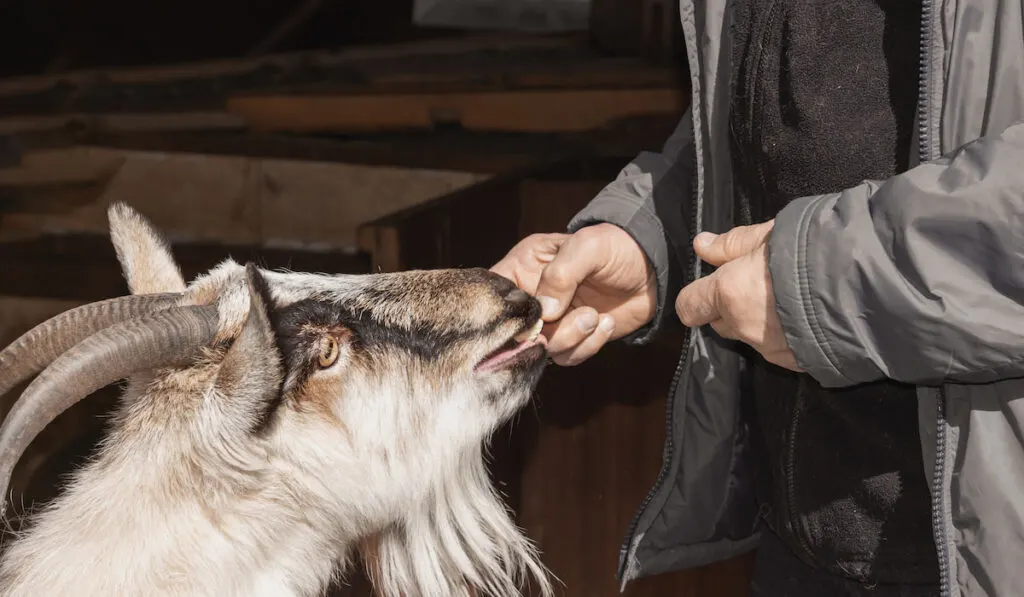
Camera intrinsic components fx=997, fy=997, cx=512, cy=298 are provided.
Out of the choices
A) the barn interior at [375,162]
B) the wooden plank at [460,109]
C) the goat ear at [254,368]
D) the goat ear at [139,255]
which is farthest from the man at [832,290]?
the wooden plank at [460,109]

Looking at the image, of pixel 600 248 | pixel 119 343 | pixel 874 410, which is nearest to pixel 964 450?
pixel 874 410

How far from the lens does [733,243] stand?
1.47 metres

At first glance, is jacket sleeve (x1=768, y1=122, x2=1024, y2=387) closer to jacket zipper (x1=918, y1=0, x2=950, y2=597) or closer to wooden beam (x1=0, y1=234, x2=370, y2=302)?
jacket zipper (x1=918, y1=0, x2=950, y2=597)

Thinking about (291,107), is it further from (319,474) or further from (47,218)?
(319,474)

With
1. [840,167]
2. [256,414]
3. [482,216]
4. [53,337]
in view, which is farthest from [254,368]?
[482,216]

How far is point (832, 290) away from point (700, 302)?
0.24 metres

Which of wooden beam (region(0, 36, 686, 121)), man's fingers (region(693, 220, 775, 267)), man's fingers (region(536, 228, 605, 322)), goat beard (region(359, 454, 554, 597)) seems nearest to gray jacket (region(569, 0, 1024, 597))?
man's fingers (region(693, 220, 775, 267))

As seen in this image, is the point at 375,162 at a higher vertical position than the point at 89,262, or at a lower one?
higher

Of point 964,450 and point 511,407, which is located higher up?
point 964,450

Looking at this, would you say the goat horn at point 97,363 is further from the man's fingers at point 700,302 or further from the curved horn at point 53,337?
the man's fingers at point 700,302

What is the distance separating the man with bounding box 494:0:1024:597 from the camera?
47.1 inches

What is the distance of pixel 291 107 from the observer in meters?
3.79

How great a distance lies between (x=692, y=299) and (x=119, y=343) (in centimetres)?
83

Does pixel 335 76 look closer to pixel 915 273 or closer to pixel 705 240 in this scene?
pixel 705 240
